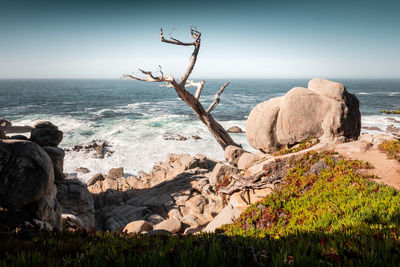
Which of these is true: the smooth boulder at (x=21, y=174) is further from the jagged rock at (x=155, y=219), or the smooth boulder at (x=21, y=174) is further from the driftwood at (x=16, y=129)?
the driftwood at (x=16, y=129)

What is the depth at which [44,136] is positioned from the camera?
14.7 metres

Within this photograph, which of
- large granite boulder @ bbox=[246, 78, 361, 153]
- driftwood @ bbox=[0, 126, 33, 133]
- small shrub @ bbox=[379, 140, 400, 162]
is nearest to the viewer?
small shrub @ bbox=[379, 140, 400, 162]

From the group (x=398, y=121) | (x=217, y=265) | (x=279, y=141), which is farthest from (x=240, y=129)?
(x=217, y=265)

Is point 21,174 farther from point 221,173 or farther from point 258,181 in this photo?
point 221,173

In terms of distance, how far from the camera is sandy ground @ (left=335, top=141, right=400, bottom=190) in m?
7.94

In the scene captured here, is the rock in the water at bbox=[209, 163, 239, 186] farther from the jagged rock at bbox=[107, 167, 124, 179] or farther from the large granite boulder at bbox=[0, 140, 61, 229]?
the jagged rock at bbox=[107, 167, 124, 179]

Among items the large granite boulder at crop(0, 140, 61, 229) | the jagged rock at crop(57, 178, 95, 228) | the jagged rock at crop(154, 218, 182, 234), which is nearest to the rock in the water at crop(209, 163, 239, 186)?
the jagged rock at crop(154, 218, 182, 234)

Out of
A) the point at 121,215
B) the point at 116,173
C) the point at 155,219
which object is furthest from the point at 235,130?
the point at 121,215

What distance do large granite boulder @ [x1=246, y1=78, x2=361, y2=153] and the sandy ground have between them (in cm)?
217

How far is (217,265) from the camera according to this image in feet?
8.23

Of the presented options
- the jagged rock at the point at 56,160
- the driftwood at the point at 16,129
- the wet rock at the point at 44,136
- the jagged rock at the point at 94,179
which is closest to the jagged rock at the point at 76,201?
the jagged rock at the point at 56,160

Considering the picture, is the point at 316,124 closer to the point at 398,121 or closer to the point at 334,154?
the point at 334,154

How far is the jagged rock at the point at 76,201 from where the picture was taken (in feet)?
42.8

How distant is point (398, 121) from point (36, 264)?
52.2 m
